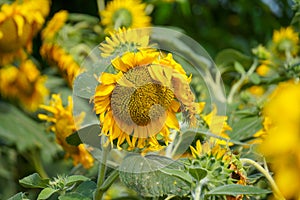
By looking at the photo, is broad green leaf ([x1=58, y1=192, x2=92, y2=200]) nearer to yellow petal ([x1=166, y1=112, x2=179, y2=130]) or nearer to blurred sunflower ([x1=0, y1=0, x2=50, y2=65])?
yellow petal ([x1=166, y1=112, x2=179, y2=130])

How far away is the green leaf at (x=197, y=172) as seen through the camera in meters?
0.63

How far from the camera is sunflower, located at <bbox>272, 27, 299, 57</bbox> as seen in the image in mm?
1242

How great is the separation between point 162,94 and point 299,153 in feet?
0.74

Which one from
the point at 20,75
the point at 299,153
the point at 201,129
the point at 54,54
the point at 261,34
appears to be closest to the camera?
the point at 299,153

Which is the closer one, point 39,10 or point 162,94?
point 162,94

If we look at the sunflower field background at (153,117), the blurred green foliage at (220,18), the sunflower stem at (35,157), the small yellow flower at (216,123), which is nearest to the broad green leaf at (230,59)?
the sunflower field background at (153,117)

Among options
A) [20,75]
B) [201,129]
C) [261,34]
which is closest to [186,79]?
[201,129]

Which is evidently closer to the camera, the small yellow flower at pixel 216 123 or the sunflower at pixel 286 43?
the small yellow flower at pixel 216 123

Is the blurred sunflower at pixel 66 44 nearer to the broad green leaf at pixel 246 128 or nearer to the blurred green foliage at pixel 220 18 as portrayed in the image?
the blurred green foliage at pixel 220 18

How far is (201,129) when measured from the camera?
78cm

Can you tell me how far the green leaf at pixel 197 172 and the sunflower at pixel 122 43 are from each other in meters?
0.15

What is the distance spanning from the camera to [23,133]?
163 cm

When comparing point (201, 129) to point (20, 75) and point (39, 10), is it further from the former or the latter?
point (20, 75)

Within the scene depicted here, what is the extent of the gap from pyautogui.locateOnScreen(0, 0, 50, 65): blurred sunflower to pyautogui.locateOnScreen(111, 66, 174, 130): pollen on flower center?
0.79 metres
